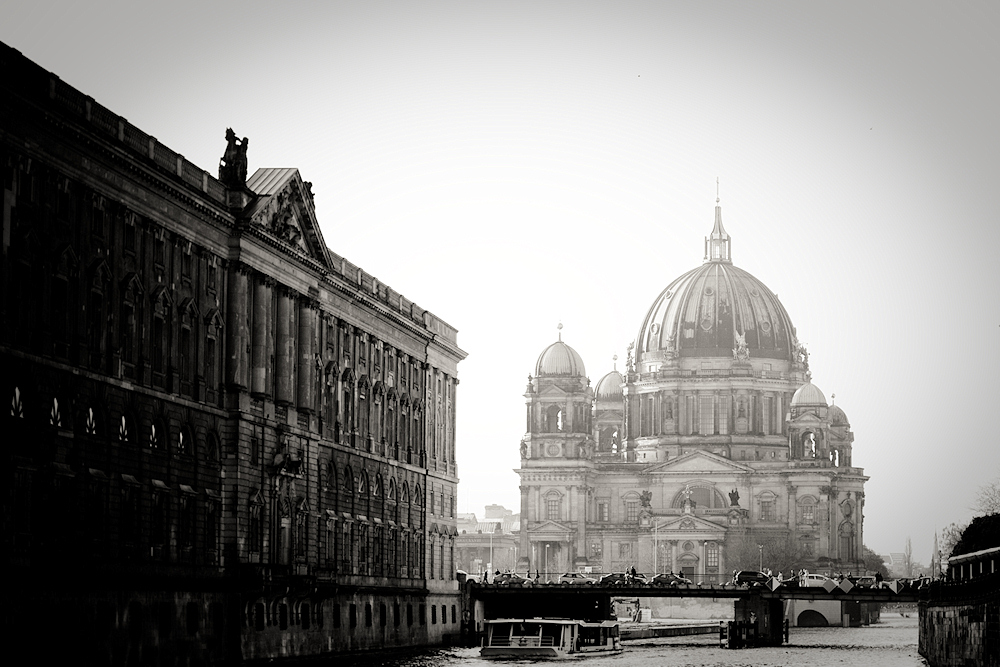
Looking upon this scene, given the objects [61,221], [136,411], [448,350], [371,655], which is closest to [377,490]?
[371,655]

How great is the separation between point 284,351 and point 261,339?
2920 mm

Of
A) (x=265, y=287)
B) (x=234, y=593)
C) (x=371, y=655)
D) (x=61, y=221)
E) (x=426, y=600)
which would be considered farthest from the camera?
(x=426, y=600)

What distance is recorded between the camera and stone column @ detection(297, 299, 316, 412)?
270 ft

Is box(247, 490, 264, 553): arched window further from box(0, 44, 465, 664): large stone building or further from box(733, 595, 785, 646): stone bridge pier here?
box(733, 595, 785, 646): stone bridge pier

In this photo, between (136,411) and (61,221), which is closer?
(61,221)

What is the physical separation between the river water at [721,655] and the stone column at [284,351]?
12.0 metres

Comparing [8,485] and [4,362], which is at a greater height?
[4,362]

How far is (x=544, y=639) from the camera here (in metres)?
108

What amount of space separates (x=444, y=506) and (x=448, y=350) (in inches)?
350

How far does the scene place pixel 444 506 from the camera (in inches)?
4336

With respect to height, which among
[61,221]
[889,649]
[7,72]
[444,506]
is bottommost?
[889,649]

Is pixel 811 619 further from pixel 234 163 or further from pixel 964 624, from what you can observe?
pixel 234 163

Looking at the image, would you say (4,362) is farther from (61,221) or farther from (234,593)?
(234,593)

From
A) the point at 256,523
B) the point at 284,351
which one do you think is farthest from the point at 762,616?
the point at 256,523
